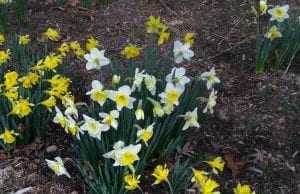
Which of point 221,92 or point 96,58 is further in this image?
point 221,92

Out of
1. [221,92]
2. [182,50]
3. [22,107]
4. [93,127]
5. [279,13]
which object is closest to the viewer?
[93,127]

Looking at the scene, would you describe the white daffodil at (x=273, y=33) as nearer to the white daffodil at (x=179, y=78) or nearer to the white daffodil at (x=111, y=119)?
the white daffodil at (x=179, y=78)

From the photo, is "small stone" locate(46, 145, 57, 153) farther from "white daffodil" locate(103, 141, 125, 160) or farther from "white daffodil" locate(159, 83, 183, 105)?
"white daffodil" locate(159, 83, 183, 105)

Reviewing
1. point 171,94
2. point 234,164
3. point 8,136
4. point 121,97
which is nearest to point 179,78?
point 171,94

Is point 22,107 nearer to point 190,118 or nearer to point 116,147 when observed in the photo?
point 116,147

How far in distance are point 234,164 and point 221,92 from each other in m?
0.69

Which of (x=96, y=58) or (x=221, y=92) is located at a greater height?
(x=96, y=58)

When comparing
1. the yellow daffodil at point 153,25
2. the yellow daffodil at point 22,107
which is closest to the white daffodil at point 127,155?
the yellow daffodil at point 22,107

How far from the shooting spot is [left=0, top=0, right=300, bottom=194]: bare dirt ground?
103 inches

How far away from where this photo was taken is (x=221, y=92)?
10.5ft

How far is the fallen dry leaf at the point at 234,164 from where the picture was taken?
260 centimetres

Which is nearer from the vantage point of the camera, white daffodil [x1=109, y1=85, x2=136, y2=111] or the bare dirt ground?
white daffodil [x1=109, y1=85, x2=136, y2=111]

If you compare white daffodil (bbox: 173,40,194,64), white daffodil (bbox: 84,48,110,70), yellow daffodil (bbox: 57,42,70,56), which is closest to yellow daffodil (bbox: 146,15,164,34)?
white daffodil (bbox: 173,40,194,64)

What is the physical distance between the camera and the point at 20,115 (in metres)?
2.58
